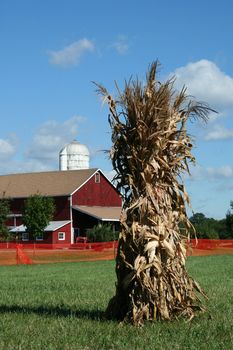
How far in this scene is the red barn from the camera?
60.4 meters

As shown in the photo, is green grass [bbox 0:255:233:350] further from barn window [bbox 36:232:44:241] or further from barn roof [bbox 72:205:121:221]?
barn roof [bbox 72:205:121:221]

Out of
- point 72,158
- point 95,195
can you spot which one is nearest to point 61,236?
point 95,195

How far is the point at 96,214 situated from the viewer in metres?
59.9

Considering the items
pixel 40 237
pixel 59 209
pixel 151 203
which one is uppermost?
pixel 59 209

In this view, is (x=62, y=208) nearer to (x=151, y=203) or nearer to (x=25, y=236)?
(x=25, y=236)

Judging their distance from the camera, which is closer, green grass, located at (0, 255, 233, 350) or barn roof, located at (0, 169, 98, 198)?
green grass, located at (0, 255, 233, 350)

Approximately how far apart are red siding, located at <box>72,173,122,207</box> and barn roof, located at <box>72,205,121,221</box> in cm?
61

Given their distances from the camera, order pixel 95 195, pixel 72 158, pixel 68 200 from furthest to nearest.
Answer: pixel 72 158, pixel 95 195, pixel 68 200

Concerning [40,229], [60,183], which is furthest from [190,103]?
[60,183]

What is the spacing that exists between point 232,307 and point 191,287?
1813mm

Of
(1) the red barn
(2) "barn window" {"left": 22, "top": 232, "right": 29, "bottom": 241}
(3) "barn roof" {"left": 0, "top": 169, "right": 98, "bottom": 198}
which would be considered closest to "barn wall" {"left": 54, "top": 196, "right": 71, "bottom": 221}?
(1) the red barn

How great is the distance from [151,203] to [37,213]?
5005cm

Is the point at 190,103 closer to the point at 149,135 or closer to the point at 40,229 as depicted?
the point at 149,135

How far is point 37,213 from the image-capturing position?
188ft
